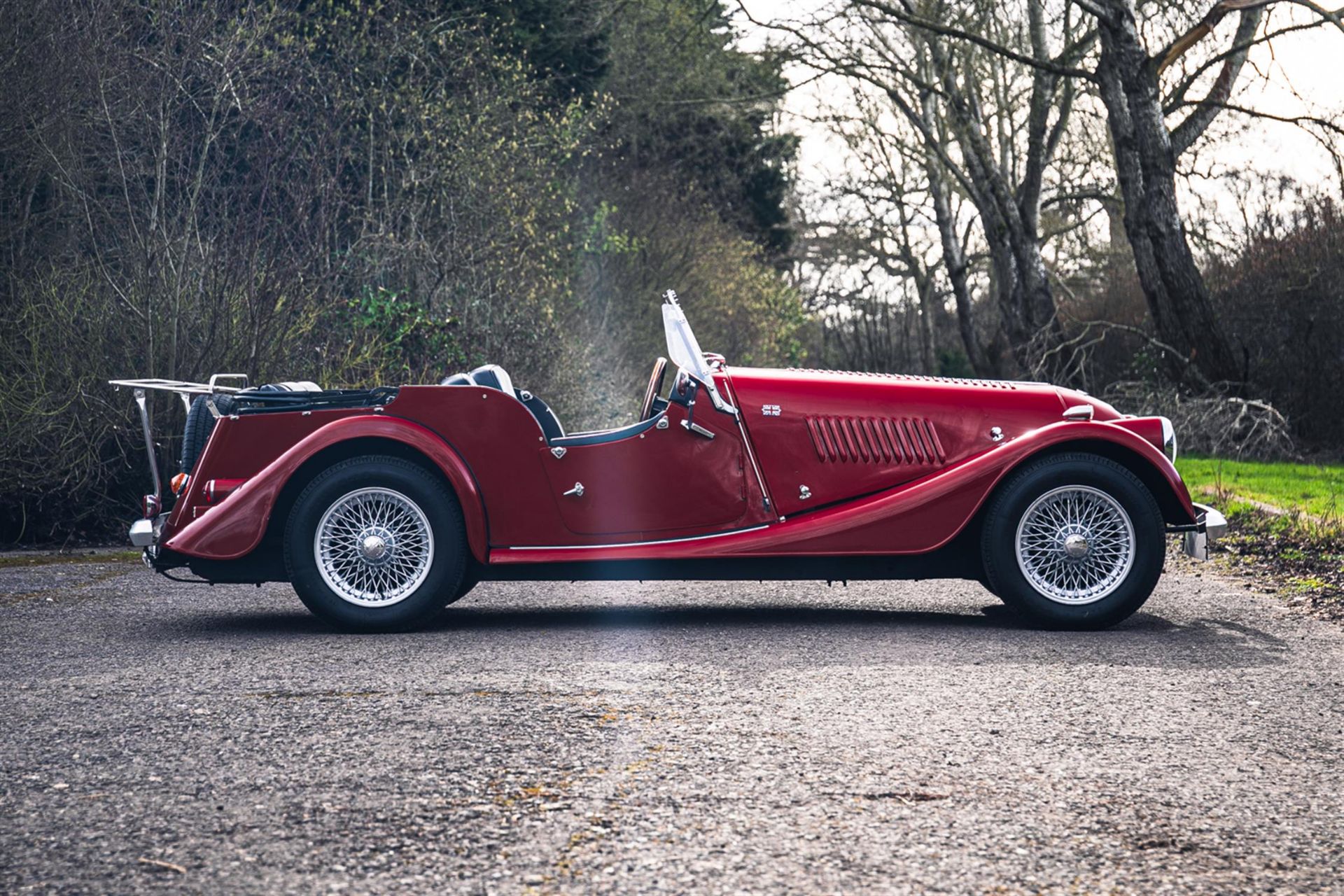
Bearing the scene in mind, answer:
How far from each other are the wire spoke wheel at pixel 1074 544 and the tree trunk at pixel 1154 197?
12.6 metres

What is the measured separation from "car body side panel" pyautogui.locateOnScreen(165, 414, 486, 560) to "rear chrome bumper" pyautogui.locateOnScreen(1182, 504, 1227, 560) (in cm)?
317

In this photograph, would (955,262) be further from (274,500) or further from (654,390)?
(274,500)

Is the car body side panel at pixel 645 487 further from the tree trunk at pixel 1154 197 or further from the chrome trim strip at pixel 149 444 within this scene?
the tree trunk at pixel 1154 197

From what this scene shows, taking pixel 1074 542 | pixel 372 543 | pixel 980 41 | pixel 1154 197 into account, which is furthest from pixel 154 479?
pixel 980 41

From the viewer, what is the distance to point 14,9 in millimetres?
11328

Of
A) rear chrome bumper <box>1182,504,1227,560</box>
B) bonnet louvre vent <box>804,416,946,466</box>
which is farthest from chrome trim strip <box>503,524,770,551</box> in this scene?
Result: rear chrome bumper <box>1182,504,1227,560</box>

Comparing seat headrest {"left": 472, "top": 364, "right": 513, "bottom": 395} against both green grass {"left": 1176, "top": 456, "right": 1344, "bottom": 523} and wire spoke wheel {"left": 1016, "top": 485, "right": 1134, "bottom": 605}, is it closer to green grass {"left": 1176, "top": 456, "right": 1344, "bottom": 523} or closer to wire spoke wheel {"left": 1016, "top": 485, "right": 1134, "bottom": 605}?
wire spoke wheel {"left": 1016, "top": 485, "right": 1134, "bottom": 605}

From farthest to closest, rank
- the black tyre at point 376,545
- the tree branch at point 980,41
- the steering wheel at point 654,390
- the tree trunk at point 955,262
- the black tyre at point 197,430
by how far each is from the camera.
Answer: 1. the tree trunk at point 955,262
2. the tree branch at point 980,41
3. the steering wheel at point 654,390
4. the black tyre at point 197,430
5. the black tyre at point 376,545

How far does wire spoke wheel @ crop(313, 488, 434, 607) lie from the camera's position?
643cm

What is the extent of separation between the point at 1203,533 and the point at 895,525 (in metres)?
1.42

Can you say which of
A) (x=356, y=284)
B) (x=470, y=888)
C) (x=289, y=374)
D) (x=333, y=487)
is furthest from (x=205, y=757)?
(x=356, y=284)

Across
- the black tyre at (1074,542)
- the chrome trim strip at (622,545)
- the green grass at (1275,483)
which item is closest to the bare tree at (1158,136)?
the green grass at (1275,483)

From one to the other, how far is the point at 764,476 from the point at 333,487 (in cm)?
191

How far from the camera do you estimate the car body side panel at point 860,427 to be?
264 inches
